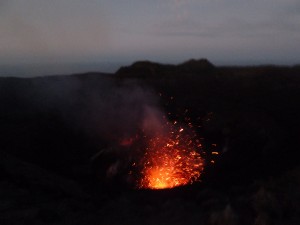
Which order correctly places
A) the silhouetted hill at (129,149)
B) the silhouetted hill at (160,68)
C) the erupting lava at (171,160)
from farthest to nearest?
1. the silhouetted hill at (160,68)
2. the erupting lava at (171,160)
3. the silhouetted hill at (129,149)

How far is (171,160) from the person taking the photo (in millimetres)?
14305

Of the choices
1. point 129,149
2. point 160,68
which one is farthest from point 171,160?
point 160,68

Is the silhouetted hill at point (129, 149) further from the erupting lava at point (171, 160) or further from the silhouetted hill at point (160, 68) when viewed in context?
the silhouetted hill at point (160, 68)

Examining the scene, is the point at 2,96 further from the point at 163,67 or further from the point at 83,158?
the point at 163,67

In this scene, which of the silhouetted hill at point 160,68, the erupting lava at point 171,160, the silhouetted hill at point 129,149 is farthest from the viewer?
the silhouetted hill at point 160,68

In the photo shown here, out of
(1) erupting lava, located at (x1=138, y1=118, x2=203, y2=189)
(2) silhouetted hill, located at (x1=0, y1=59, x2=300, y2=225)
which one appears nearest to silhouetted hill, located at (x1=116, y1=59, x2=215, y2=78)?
(2) silhouetted hill, located at (x1=0, y1=59, x2=300, y2=225)

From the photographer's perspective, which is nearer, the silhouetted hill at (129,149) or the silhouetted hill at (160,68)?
the silhouetted hill at (129,149)

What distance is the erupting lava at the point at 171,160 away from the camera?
1266 centimetres

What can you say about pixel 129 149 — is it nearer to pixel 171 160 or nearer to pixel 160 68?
pixel 171 160

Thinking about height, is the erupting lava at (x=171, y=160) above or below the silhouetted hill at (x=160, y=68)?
below

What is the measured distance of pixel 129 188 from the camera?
12.2 m

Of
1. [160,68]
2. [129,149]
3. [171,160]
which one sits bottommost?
[171,160]

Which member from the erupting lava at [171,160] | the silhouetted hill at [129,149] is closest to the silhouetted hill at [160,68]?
the silhouetted hill at [129,149]

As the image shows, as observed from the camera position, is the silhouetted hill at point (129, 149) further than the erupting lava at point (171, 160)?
No
